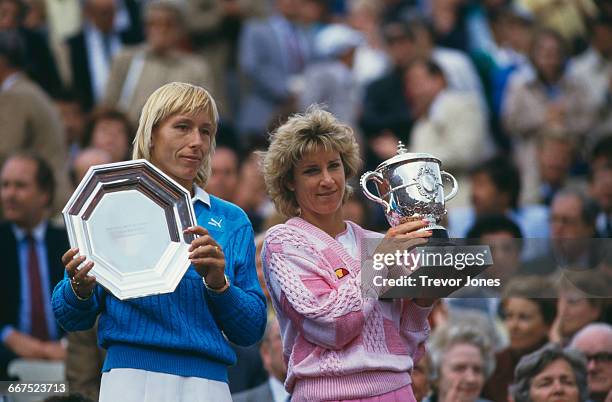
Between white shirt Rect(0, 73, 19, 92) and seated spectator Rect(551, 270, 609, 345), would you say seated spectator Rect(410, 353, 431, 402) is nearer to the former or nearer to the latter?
seated spectator Rect(551, 270, 609, 345)

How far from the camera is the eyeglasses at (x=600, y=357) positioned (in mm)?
7227

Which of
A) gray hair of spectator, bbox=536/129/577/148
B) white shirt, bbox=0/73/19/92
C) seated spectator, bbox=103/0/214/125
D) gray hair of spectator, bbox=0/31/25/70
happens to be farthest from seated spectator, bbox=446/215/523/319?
gray hair of spectator, bbox=0/31/25/70

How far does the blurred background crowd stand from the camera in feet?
26.8

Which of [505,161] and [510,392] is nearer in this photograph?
[510,392]

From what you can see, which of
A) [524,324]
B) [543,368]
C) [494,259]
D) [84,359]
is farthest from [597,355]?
[84,359]

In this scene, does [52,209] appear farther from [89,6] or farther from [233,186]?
[89,6]

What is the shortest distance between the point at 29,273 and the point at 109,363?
150 inches

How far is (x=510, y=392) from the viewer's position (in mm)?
7312

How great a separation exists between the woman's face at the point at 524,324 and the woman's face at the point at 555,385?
605 mm

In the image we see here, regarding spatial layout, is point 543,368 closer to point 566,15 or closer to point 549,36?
point 549,36

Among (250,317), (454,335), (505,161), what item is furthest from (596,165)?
(250,317)

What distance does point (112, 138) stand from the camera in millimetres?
11266

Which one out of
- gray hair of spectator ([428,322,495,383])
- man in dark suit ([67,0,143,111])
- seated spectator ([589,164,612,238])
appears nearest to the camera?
gray hair of spectator ([428,322,495,383])

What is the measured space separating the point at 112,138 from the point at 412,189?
19.3ft
